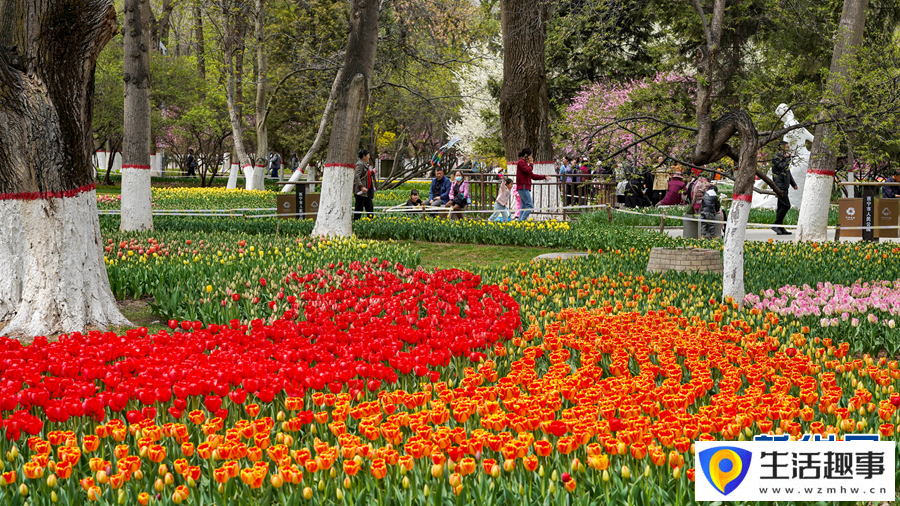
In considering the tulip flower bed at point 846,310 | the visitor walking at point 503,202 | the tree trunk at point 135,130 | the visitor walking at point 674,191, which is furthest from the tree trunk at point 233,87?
the tulip flower bed at point 846,310

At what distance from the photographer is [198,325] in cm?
540

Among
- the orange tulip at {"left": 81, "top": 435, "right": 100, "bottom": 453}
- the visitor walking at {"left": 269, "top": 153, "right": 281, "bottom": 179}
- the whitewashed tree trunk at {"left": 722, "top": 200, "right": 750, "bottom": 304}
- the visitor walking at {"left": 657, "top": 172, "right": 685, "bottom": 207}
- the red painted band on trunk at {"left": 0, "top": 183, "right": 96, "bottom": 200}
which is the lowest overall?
the orange tulip at {"left": 81, "top": 435, "right": 100, "bottom": 453}

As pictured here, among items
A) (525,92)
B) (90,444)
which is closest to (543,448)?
(90,444)

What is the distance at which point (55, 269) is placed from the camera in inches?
261

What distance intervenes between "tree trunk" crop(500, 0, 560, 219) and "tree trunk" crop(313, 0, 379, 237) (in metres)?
4.43

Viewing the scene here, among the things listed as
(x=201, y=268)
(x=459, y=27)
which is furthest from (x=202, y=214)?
(x=201, y=268)

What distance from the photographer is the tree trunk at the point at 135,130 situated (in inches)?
556

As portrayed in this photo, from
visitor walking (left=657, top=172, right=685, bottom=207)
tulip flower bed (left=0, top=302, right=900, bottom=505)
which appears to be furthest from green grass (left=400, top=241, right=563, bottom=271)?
tulip flower bed (left=0, top=302, right=900, bottom=505)

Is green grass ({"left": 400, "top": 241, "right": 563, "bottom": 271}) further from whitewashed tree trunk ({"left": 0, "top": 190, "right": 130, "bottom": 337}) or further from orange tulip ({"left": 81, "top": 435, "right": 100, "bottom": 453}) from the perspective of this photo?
orange tulip ({"left": 81, "top": 435, "right": 100, "bottom": 453})

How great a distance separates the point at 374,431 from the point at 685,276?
6.01 m

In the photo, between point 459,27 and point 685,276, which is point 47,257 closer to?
point 685,276

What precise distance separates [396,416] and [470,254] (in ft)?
32.7

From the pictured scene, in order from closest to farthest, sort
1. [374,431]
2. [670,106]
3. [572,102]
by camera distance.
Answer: [374,431]
[670,106]
[572,102]

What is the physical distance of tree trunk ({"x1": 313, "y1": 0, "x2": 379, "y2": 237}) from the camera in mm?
13016
